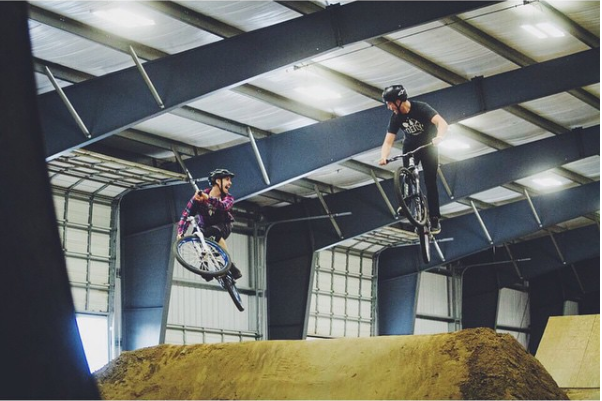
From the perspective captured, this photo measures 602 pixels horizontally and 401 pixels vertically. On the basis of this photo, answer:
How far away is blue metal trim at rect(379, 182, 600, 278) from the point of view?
110 ft

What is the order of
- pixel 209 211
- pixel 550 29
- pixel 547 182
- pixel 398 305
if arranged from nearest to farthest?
1. pixel 209 211
2. pixel 550 29
3. pixel 547 182
4. pixel 398 305

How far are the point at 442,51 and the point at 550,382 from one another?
12.8 m

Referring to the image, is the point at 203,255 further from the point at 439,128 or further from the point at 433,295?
the point at 433,295

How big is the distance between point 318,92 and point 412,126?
11105mm

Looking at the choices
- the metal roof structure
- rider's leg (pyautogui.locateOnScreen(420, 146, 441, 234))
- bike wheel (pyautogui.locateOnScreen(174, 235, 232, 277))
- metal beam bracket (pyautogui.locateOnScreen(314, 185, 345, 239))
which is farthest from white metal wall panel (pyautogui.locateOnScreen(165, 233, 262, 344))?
rider's leg (pyautogui.locateOnScreen(420, 146, 441, 234))

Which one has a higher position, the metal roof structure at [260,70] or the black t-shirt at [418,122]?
the metal roof structure at [260,70]

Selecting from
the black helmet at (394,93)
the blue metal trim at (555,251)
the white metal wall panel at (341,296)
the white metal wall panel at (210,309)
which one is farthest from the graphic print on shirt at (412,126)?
the blue metal trim at (555,251)

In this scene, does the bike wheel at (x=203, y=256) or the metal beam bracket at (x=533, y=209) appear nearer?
the bike wheel at (x=203, y=256)

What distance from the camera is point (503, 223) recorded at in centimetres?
3541

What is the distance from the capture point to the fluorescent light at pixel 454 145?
28.1 m

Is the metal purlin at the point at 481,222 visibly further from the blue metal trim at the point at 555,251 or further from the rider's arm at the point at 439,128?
the rider's arm at the point at 439,128

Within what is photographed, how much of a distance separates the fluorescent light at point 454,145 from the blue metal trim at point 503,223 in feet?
23.5

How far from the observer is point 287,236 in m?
32.8

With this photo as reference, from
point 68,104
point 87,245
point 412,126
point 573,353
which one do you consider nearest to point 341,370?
point 412,126
